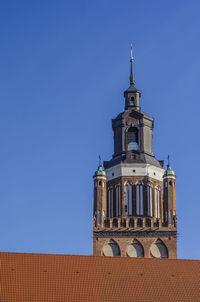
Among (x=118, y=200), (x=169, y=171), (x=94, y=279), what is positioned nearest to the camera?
(x=94, y=279)

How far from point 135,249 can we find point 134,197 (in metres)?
5.01

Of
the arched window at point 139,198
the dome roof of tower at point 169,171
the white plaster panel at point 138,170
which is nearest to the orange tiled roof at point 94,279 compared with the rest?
the arched window at point 139,198

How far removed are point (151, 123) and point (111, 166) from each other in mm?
5571

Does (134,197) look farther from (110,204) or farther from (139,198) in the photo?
(110,204)

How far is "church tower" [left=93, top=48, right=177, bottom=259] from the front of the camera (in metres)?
53.8

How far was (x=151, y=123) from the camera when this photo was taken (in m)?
60.2

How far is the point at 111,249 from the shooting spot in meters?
53.7

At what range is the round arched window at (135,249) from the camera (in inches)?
2101

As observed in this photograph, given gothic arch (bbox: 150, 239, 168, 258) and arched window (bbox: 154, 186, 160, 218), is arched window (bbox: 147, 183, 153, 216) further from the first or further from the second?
gothic arch (bbox: 150, 239, 168, 258)

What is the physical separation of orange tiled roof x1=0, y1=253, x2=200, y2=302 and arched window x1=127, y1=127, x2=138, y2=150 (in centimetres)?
1626

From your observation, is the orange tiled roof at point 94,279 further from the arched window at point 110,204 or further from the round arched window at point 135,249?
the arched window at point 110,204

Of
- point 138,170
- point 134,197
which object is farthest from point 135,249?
point 138,170

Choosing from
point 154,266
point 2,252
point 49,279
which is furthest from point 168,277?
point 2,252

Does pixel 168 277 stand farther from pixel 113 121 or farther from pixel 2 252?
pixel 113 121
